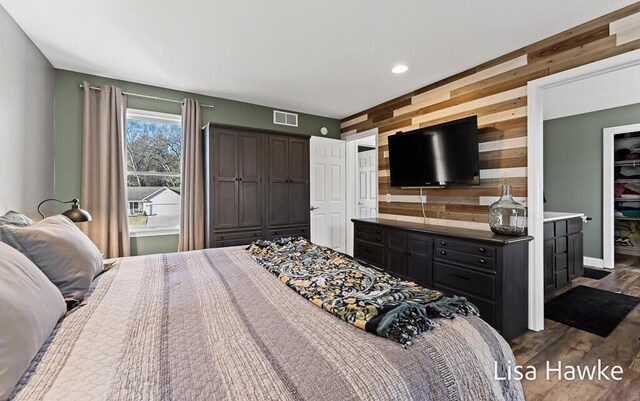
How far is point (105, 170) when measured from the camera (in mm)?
3146

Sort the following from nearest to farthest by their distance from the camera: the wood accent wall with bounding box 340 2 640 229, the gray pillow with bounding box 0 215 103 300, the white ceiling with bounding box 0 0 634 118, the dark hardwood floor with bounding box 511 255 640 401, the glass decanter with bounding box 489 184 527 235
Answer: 1. the gray pillow with bounding box 0 215 103 300
2. the dark hardwood floor with bounding box 511 255 640 401
3. the white ceiling with bounding box 0 0 634 118
4. the wood accent wall with bounding box 340 2 640 229
5. the glass decanter with bounding box 489 184 527 235

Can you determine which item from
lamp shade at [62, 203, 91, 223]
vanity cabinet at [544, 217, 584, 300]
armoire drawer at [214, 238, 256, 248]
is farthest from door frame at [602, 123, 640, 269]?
→ lamp shade at [62, 203, 91, 223]

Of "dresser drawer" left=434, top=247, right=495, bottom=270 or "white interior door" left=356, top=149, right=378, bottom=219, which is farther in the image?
"white interior door" left=356, top=149, right=378, bottom=219

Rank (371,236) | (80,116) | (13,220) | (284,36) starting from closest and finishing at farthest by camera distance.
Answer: (13,220) < (284,36) < (80,116) < (371,236)

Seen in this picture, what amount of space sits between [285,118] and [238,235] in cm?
207

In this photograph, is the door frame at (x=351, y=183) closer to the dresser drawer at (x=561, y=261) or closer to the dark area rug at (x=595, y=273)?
the dresser drawer at (x=561, y=261)

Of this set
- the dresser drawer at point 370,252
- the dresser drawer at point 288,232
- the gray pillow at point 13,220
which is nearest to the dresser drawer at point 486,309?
the dresser drawer at point 370,252

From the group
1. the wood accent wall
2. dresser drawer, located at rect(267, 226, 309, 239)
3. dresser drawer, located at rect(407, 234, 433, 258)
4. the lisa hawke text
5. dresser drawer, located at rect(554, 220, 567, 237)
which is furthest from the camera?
dresser drawer, located at rect(267, 226, 309, 239)

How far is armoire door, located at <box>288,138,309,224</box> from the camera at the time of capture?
A: 13.2 ft

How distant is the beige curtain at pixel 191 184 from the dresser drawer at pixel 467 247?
9.48 feet

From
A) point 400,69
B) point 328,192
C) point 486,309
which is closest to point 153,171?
point 328,192

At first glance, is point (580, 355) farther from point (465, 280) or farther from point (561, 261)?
point (561, 261)

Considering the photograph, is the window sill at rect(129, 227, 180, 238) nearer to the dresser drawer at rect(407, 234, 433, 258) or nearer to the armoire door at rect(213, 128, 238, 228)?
the armoire door at rect(213, 128, 238, 228)

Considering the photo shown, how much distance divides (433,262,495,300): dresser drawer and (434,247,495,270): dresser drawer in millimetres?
72
